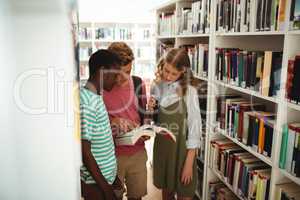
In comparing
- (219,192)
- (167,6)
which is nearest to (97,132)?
(219,192)

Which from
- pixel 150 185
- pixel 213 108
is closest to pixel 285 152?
pixel 213 108

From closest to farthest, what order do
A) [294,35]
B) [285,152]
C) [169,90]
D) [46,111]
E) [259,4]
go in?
[46,111], [294,35], [285,152], [259,4], [169,90]

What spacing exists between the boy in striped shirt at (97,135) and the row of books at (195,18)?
1118 millimetres

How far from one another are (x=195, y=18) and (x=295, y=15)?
1189 millimetres

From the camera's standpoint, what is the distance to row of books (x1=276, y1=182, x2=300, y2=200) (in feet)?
4.64

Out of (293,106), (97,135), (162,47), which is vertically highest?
(162,47)

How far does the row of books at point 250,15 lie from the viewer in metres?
1.38

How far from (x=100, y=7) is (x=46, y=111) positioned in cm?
506

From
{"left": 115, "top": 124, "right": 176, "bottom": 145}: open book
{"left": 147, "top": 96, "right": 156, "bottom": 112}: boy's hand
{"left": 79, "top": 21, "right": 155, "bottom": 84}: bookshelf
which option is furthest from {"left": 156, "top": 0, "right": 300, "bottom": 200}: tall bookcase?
{"left": 79, "top": 21, "right": 155, "bottom": 84}: bookshelf

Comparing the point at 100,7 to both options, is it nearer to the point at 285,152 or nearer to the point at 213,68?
the point at 213,68

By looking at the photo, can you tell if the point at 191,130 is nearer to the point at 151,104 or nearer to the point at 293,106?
the point at 151,104

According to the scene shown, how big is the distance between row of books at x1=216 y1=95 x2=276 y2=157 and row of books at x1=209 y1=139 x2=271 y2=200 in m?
0.14

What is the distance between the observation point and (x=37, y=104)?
43 cm

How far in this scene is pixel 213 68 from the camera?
2094 millimetres
